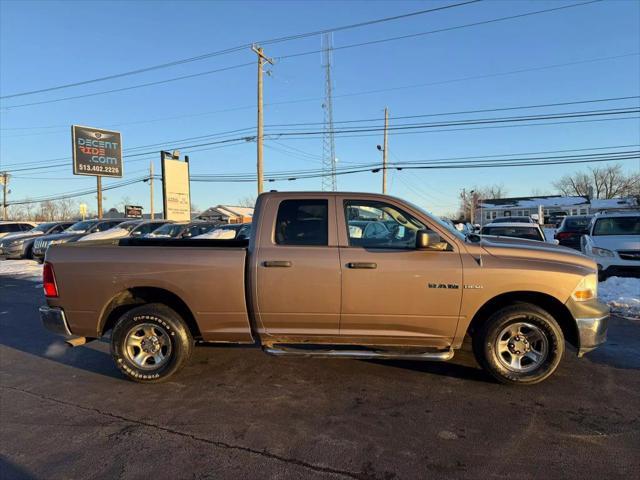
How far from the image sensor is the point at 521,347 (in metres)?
4.31

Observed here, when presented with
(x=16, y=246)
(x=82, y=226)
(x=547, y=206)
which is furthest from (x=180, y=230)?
(x=547, y=206)

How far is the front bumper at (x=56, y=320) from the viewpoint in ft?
15.0

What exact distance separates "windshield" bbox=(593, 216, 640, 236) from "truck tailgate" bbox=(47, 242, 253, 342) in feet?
33.7

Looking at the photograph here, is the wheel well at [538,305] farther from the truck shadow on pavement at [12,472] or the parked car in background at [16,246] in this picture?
the parked car in background at [16,246]

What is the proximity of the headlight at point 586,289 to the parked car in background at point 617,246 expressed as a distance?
6.90 meters

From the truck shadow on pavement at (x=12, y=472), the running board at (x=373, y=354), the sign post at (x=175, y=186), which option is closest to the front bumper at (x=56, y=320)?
the truck shadow on pavement at (x=12, y=472)

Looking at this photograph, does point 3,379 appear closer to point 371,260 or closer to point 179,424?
point 179,424

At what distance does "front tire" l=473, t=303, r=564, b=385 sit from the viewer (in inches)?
165

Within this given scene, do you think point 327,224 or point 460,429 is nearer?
point 460,429

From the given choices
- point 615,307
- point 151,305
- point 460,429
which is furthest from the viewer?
point 615,307

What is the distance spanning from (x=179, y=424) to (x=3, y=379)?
2.58 metres

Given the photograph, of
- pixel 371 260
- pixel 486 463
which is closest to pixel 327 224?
pixel 371 260

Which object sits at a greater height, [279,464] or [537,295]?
[537,295]

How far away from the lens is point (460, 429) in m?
3.48
